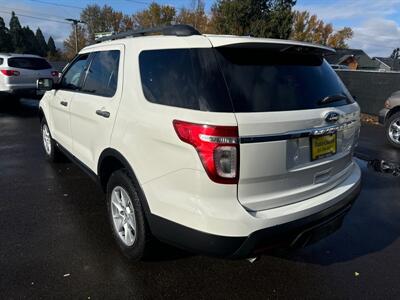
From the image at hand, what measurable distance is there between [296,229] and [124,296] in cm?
133

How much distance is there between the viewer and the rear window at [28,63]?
11866 millimetres

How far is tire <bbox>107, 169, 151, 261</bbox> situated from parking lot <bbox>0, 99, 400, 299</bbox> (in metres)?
0.14

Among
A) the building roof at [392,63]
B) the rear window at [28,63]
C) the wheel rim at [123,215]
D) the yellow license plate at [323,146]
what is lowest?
the wheel rim at [123,215]

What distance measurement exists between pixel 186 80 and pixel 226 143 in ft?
1.81

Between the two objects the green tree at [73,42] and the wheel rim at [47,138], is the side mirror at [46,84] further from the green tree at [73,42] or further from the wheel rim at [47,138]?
the green tree at [73,42]

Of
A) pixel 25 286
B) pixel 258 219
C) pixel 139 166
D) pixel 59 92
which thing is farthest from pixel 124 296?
pixel 59 92

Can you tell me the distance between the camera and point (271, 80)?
257 centimetres

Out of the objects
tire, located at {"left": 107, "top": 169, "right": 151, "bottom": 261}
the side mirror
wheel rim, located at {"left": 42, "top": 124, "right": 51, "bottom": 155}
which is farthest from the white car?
tire, located at {"left": 107, "top": 169, "right": 151, "bottom": 261}

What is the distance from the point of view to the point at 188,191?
237 centimetres

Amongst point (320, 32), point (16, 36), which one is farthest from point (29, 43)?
point (320, 32)

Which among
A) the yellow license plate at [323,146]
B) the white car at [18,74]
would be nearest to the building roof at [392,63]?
the white car at [18,74]

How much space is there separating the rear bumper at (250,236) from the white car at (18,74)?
1052 cm

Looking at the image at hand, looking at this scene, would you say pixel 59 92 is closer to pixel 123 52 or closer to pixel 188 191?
pixel 123 52

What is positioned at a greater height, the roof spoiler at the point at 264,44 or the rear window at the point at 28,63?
the rear window at the point at 28,63
